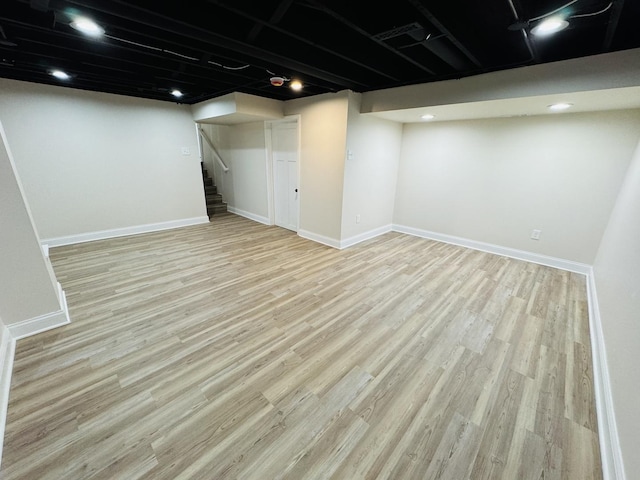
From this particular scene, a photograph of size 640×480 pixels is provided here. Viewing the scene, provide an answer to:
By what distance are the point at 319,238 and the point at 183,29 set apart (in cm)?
329

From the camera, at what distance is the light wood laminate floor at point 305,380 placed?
1301mm

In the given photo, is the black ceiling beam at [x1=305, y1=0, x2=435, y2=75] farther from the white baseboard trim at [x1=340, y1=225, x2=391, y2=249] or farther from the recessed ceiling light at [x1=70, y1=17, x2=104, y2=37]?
the white baseboard trim at [x1=340, y1=225, x2=391, y2=249]

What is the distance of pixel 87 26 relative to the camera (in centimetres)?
194

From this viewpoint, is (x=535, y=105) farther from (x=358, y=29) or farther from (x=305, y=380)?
(x=305, y=380)

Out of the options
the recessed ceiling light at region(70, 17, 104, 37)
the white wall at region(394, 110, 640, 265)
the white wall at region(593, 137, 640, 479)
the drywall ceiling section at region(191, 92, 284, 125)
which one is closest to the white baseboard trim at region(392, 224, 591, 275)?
the white wall at region(394, 110, 640, 265)

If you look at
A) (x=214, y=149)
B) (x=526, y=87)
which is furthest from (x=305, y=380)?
(x=214, y=149)

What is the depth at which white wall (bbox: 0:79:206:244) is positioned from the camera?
12.1 ft

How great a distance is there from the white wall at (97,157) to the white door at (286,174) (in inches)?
68.5

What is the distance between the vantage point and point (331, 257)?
3.94 metres

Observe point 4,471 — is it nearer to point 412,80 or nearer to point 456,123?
point 412,80

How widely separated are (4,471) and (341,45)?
11.8ft

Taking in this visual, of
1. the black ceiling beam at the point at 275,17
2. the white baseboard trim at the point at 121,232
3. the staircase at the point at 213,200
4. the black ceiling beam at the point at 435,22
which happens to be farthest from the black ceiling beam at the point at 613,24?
the staircase at the point at 213,200

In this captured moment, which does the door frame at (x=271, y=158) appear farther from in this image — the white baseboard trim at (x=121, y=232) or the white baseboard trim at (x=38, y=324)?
the white baseboard trim at (x=38, y=324)

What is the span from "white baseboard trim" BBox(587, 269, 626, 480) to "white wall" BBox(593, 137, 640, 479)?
0.16 ft
